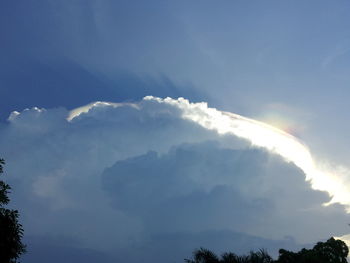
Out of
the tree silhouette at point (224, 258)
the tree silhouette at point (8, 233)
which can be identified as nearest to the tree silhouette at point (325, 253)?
the tree silhouette at point (224, 258)

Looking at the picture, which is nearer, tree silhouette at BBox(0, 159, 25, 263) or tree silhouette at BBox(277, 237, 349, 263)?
tree silhouette at BBox(0, 159, 25, 263)

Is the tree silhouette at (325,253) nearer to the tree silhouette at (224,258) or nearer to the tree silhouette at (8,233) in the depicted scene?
the tree silhouette at (224,258)

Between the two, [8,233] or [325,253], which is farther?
[325,253]

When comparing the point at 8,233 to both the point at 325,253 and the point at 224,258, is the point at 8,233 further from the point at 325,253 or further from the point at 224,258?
the point at 325,253

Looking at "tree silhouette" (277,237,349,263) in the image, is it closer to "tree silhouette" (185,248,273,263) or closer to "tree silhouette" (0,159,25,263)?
"tree silhouette" (185,248,273,263)

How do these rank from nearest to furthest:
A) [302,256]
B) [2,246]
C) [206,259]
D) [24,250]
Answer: [2,246], [24,250], [206,259], [302,256]

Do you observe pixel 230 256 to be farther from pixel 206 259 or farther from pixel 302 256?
pixel 302 256

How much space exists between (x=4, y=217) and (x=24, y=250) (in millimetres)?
3290

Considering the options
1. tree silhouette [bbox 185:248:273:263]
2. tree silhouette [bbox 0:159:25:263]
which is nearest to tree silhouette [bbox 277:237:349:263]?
tree silhouette [bbox 185:248:273:263]

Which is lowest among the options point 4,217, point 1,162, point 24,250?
point 24,250

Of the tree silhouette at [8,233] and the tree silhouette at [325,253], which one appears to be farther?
the tree silhouette at [325,253]

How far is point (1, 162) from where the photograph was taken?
25.0 metres

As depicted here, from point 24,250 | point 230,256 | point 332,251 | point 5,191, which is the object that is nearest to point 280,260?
point 332,251

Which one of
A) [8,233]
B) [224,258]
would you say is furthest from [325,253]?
[8,233]
